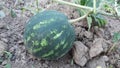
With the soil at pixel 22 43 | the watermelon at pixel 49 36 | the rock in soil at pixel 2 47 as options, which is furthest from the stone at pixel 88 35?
the rock in soil at pixel 2 47

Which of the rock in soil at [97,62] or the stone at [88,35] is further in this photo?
the stone at [88,35]

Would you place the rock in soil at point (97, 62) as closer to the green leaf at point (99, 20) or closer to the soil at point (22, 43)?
the soil at point (22, 43)

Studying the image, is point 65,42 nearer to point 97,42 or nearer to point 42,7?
point 97,42

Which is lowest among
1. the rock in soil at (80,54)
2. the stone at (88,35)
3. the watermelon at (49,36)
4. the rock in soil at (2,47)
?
the rock in soil at (80,54)

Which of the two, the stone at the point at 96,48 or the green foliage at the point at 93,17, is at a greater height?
the green foliage at the point at 93,17

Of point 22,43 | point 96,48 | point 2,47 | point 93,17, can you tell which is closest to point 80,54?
point 96,48

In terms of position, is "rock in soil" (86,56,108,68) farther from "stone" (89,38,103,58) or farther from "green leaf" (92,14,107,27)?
"green leaf" (92,14,107,27)
